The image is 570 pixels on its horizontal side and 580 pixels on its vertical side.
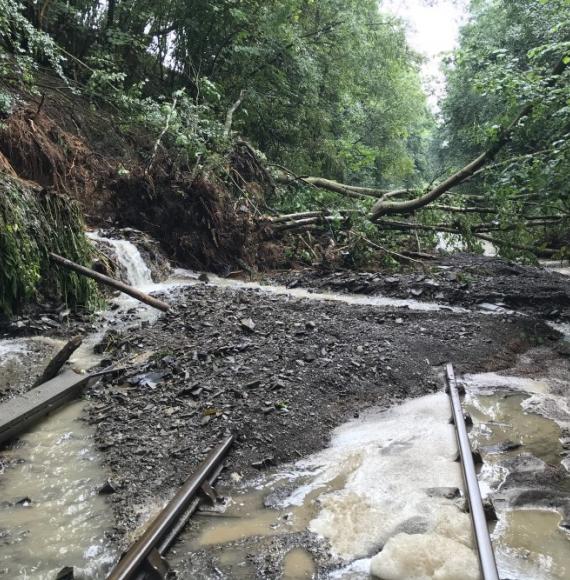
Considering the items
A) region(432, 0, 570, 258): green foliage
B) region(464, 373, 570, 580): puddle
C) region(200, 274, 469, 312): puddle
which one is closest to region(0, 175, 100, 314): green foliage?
region(200, 274, 469, 312): puddle

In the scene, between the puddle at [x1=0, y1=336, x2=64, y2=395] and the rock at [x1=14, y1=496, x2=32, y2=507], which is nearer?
the rock at [x1=14, y1=496, x2=32, y2=507]

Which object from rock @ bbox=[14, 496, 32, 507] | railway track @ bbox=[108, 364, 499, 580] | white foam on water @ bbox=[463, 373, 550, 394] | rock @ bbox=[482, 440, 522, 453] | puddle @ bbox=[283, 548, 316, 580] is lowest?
white foam on water @ bbox=[463, 373, 550, 394]

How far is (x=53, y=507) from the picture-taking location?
3.20m

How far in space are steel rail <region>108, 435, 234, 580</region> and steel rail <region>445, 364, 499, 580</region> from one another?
66.0 inches

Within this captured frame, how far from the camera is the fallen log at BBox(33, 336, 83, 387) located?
4668mm

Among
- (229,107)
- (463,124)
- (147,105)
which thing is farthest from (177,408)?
(463,124)

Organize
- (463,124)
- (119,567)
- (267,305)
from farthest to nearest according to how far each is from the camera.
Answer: (463,124) < (267,305) < (119,567)

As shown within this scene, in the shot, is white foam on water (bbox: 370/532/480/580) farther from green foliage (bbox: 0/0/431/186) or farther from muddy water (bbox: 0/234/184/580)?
green foliage (bbox: 0/0/431/186)

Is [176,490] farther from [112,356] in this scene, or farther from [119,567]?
[112,356]

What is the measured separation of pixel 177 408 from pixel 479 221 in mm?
9401

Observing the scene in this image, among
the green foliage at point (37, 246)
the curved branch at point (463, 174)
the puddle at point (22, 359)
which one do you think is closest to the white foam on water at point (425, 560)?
the puddle at point (22, 359)

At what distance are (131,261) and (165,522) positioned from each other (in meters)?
6.85

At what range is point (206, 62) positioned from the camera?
15516mm

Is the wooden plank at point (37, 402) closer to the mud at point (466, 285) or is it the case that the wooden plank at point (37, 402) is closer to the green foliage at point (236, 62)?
the mud at point (466, 285)
